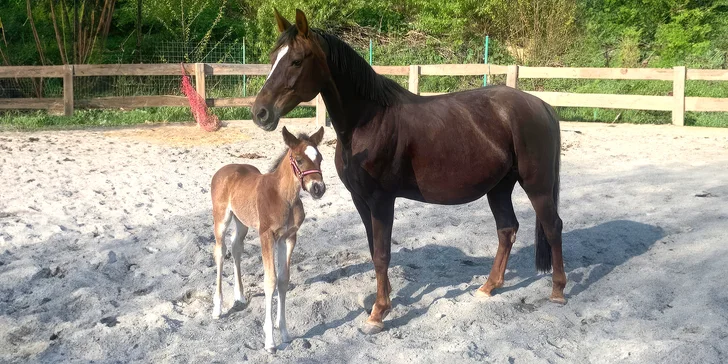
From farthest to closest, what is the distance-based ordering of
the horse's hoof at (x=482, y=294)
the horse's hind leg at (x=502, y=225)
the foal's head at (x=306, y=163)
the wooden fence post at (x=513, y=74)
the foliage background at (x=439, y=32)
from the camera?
the foliage background at (x=439, y=32) < the wooden fence post at (x=513, y=74) < the horse's hind leg at (x=502, y=225) < the horse's hoof at (x=482, y=294) < the foal's head at (x=306, y=163)

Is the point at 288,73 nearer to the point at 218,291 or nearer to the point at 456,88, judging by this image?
the point at 218,291

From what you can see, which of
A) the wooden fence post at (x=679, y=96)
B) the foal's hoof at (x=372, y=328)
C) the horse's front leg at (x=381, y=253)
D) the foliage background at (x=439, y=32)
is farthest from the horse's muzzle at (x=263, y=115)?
the foliage background at (x=439, y=32)

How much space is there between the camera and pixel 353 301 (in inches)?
197

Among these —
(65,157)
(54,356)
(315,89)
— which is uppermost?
(315,89)

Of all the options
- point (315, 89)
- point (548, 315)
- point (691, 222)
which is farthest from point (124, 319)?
point (691, 222)

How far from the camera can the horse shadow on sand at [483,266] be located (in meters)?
5.13

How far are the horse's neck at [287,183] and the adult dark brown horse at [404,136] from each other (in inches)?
11.8

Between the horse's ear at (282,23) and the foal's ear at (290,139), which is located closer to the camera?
the foal's ear at (290,139)

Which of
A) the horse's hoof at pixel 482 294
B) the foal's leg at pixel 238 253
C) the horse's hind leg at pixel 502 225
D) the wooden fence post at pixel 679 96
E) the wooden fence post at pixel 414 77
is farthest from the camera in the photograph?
the wooden fence post at pixel 414 77

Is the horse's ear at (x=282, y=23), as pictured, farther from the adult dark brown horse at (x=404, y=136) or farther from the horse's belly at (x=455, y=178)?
the horse's belly at (x=455, y=178)

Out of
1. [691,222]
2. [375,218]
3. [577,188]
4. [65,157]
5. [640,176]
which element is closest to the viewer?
[375,218]

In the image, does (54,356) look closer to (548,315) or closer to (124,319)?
(124,319)

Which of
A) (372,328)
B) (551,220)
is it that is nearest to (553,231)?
(551,220)

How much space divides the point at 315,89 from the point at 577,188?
5100 millimetres
